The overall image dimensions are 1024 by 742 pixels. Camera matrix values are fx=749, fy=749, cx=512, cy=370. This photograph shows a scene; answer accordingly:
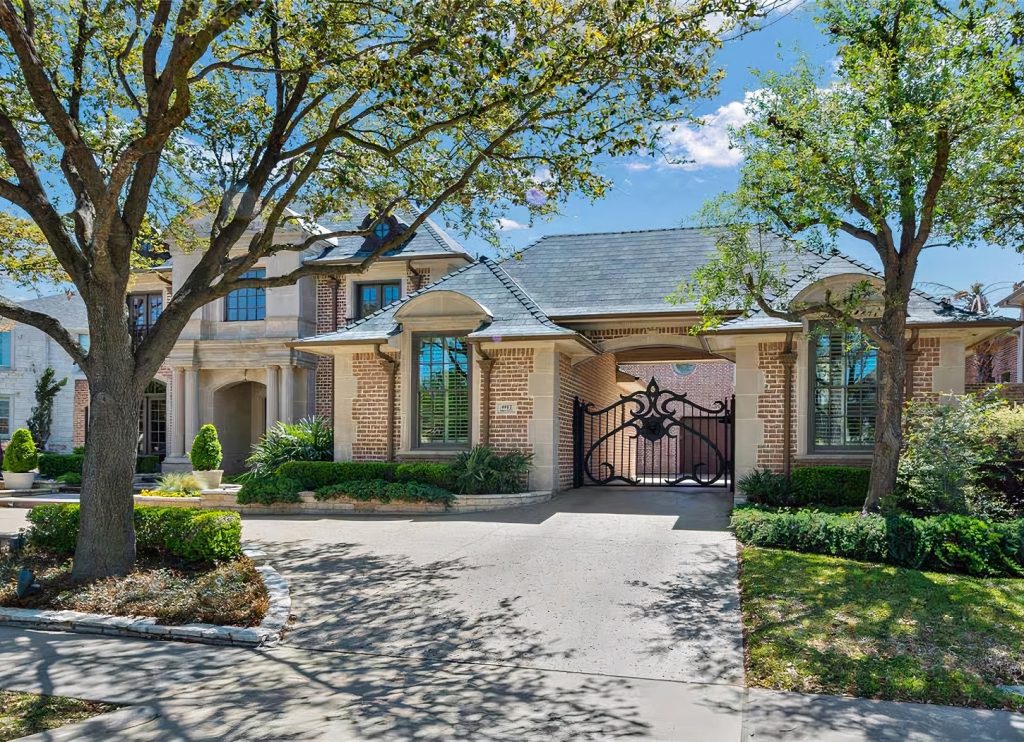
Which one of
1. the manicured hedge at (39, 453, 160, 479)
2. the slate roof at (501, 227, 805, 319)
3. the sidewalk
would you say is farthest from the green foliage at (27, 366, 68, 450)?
the sidewalk

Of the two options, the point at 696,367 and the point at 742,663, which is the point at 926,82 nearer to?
the point at 742,663

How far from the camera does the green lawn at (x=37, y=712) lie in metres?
4.47

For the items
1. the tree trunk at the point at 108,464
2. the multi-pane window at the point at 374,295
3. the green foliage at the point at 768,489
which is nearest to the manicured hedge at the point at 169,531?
the tree trunk at the point at 108,464

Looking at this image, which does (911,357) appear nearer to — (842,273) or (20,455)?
(842,273)

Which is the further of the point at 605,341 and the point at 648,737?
the point at 605,341

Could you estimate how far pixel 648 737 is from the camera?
4.45m

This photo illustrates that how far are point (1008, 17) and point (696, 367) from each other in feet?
76.8

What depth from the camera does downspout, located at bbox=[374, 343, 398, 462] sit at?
15375mm

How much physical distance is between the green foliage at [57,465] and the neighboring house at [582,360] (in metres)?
11.3

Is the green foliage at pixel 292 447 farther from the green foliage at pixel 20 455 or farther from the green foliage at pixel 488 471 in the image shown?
the green foliage at pixel 20 455

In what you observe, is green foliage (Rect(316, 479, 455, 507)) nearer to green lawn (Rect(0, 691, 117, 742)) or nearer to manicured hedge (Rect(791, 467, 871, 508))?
manicured hedge (Rect(791, 467, 871, 508))

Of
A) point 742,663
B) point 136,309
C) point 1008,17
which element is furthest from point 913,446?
point 136,309

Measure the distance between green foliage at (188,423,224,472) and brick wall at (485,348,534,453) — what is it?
753cm

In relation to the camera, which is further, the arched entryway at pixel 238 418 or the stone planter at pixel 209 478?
the arched entryway at pixel 238 418
